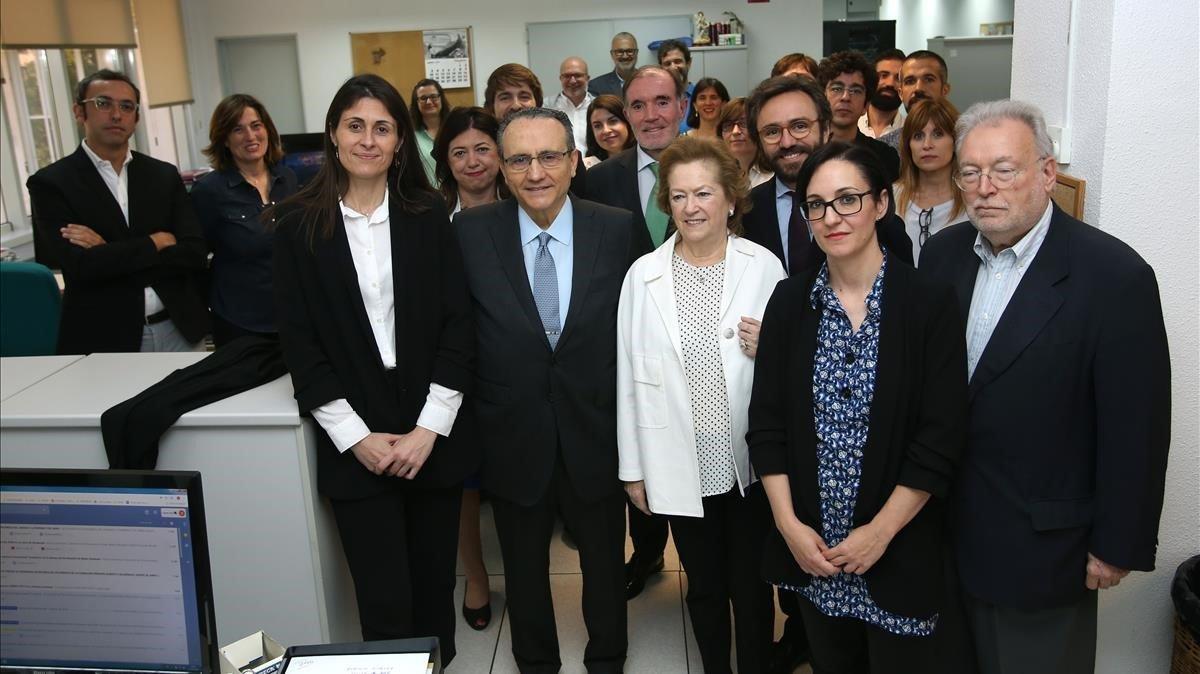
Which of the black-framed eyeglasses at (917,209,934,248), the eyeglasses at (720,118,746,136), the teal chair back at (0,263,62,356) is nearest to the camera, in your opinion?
the teal chair back at (0,263,62,356)

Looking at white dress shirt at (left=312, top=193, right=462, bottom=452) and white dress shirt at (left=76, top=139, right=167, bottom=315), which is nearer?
white dress shirt at (left=312, top=193, right=462, bottom=452)

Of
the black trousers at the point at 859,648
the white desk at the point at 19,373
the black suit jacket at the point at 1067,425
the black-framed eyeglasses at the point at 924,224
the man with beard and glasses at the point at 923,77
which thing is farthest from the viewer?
the man with beard and glasses at the point at 923,77

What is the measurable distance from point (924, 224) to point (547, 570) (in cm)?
154

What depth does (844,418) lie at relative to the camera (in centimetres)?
185

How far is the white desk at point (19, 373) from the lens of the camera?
1232 millimetres

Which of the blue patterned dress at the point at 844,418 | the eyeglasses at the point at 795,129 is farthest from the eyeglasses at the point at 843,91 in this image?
the blue patterned dress at the point at 844,418

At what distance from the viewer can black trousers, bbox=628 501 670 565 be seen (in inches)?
122

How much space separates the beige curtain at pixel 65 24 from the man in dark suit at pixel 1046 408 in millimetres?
3705

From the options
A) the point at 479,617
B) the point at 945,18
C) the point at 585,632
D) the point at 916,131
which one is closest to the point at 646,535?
the point at 585,632

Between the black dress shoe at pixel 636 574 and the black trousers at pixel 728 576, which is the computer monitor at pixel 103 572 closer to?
the black trousers at pixel 728 576

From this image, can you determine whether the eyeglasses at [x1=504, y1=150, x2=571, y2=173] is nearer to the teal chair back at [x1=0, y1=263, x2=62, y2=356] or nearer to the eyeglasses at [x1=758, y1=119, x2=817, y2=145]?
the eyeglasses at [x1=758, y1=119, x2=817, y2=145]

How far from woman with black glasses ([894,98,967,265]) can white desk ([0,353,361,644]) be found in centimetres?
186

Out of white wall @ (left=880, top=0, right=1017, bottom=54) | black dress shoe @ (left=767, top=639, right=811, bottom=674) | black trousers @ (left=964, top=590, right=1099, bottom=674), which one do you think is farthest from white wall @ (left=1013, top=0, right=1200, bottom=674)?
white wall @ (left=880, top=0, right=1017, bottom=54)

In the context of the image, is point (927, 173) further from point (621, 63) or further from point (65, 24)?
point (65, 24)
